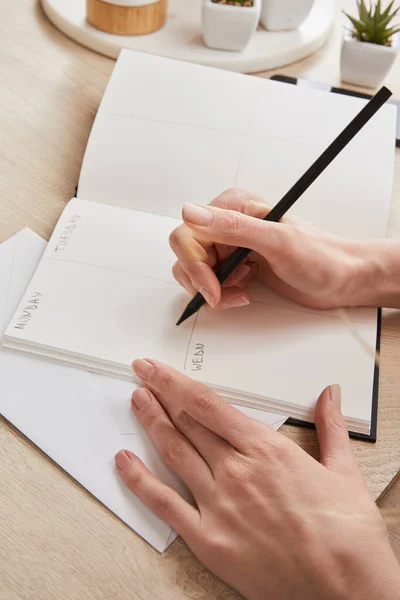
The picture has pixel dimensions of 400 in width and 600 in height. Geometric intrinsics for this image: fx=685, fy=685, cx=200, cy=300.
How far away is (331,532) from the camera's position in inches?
20.4

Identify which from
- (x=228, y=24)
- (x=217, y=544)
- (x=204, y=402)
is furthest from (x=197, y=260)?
(x=228, y=24)

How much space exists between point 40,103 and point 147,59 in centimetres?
15

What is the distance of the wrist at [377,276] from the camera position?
26.9 inches

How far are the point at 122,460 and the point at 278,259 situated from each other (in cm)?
24

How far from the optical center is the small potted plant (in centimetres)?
87

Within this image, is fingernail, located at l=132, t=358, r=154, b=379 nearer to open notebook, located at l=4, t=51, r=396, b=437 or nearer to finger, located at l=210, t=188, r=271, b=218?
open notebook, located at l=4, t=51, r=396, b=437

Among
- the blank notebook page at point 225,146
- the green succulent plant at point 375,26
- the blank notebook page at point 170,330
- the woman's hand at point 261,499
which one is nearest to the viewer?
the woman's hand at point 261,499

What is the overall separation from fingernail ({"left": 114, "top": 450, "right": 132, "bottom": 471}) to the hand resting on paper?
0.16 m

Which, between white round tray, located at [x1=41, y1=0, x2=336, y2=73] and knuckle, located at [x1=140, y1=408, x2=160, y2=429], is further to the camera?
white round tray, located at [x1=41, y1=0, x2=336, y2=73]

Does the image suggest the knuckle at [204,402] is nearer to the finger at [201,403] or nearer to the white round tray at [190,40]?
the finger at [201,403]

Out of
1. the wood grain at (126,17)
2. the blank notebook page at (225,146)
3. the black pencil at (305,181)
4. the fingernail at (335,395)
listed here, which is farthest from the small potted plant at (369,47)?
the fingernail at (335,395)

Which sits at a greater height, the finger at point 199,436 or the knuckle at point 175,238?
the knuckle at point 175,238

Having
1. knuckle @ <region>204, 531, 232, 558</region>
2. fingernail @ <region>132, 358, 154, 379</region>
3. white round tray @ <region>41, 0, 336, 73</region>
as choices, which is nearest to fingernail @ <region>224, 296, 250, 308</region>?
fingernail @ <region>132, 358, 154, 379</region>

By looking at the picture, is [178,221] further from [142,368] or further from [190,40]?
[190,40]
